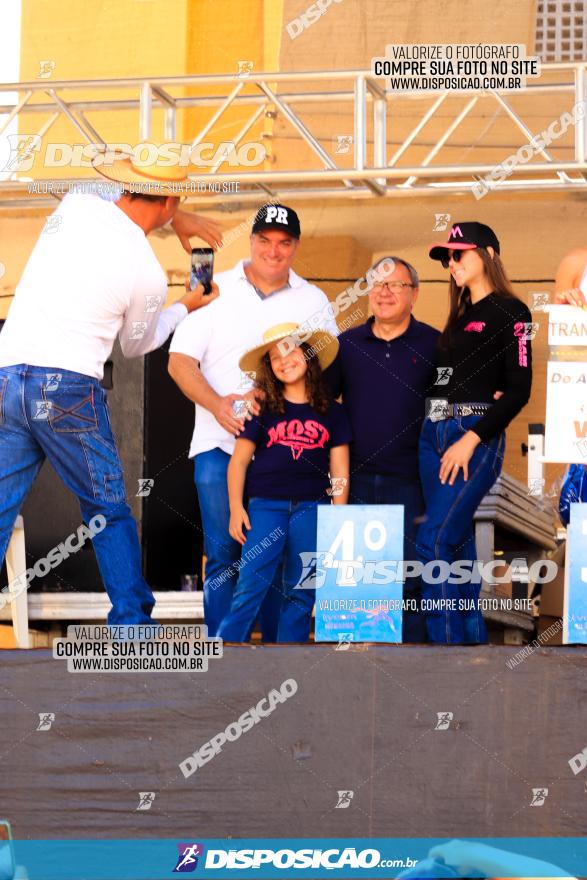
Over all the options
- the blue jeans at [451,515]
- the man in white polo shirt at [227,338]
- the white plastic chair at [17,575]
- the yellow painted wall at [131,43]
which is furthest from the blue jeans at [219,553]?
the yellow painted wall at [131,43]

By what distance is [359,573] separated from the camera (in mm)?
4160

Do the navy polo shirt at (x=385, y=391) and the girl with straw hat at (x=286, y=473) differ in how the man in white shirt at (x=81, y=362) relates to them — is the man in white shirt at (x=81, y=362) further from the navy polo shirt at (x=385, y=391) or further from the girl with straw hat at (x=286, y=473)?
the navy polo shirt at (x=385, y=391)

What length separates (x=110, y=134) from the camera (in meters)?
8.39

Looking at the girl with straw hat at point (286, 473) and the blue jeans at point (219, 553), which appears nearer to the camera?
the girl with straw hat at point (286, 473)

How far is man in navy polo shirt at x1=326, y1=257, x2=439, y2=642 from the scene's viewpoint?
4863 millimetres

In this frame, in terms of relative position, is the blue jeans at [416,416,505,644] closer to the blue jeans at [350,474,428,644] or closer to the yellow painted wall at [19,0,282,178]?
the blue jeans at [350,474,428,644]

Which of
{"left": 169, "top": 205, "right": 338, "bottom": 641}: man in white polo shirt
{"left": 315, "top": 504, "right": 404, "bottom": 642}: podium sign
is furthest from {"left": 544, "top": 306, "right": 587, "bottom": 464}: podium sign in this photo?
{"left": 169, "top": 205, "right": 338, "bottom": 641}: man in white polo shirt

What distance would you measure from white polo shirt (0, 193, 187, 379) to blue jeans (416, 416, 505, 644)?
1.04m

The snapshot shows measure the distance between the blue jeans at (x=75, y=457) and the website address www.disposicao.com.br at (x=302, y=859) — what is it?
0.71m

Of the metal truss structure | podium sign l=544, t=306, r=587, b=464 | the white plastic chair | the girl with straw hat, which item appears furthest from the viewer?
the metal truss structure

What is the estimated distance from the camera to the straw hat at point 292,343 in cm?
486

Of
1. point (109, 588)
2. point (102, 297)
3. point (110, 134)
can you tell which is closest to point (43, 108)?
point (110, 134)

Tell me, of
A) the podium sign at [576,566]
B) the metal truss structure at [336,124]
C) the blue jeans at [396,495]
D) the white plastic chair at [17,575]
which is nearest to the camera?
the podium sign at [576,566]

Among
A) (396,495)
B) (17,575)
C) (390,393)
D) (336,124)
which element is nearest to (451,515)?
(396,495)
